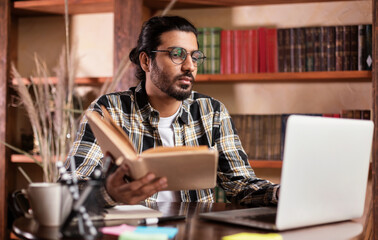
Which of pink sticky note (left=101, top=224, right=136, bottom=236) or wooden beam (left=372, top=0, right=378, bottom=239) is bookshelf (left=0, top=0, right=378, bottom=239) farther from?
pink sticky note (left=101, top=224, right=136, bottom=236)

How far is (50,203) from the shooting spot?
3.67 ft

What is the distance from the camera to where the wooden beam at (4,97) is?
9.71 feet

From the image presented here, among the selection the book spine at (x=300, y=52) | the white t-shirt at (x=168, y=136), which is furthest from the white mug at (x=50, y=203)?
the book spine at (x=300, y=52)

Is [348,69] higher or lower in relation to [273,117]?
higher

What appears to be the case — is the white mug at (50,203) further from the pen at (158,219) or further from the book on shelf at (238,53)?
the book on shelf at (238,53)

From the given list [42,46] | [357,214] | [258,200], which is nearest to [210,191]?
[258,200]

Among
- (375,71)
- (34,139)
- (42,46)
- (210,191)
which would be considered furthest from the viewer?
(42,46)

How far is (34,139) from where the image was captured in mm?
3121

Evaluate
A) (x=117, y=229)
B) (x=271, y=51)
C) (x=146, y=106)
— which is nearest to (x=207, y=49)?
(x=271, y=51)

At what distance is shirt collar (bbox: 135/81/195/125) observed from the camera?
199 cm

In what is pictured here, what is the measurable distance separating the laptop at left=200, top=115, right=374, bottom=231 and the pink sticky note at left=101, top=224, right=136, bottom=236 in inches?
8.1

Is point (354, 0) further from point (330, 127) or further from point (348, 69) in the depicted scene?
point (330, 127)

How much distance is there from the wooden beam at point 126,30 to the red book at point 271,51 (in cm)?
73

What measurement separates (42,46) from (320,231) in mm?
2639
